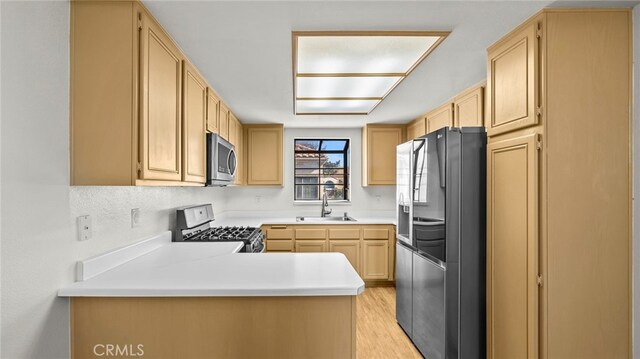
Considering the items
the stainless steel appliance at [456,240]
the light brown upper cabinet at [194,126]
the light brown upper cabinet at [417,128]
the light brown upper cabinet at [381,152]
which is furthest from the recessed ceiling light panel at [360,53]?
the light brown upper cabinet at [381,152]

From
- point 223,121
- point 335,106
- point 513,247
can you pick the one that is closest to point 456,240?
point 513,247

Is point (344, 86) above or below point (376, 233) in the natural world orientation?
above

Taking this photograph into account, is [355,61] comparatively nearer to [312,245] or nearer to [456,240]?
[456,240]

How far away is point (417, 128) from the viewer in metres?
3.96

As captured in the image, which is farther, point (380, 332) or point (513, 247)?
point (380, 332)

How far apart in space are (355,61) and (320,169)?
2862 mm

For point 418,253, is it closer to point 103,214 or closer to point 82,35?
point 103,214

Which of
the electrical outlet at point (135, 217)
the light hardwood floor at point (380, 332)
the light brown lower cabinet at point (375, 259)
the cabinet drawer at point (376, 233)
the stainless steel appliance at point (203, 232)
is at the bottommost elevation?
the light hardwood floor at point (380, 332)

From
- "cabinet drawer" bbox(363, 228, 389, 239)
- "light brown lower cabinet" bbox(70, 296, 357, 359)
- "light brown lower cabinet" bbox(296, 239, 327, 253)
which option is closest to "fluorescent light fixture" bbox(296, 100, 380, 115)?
"cabinet drawer" bbox(363, 228, 389, 239)

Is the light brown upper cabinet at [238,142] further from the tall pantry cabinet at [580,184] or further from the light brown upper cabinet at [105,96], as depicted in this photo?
the tall pantry cabinet at [580,184]

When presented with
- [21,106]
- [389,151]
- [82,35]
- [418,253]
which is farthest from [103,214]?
[389,151]

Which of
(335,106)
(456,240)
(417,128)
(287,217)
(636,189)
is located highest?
(335,106)

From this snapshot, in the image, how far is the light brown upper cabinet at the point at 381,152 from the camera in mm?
4414

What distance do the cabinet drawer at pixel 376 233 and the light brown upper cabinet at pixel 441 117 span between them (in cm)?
143
